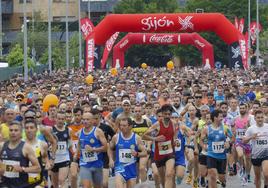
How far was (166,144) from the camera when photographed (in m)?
16.0

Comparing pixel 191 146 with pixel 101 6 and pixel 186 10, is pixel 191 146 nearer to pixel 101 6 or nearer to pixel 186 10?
pixel 186 10

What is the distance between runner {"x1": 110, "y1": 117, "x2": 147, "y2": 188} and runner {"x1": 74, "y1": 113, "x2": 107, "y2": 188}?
0.27 metres

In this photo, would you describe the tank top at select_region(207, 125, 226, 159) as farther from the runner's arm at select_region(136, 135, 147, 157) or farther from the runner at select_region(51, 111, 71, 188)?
the runner at select_region(51, 111, 71, 188)

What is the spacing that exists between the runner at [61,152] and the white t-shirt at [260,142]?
313 cm

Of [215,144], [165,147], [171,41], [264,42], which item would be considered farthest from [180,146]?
[264,42]

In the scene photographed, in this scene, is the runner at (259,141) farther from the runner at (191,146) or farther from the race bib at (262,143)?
the runner at (191,146)

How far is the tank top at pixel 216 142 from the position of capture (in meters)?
16.5

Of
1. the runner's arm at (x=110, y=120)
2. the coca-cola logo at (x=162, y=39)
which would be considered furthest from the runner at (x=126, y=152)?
the coca-cola logo at (x=162, y=39)

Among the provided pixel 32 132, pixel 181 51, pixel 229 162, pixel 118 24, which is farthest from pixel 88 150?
pixel 181 51

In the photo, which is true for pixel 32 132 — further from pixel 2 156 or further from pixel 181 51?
pixel 181 51

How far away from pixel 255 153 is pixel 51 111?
375 cm

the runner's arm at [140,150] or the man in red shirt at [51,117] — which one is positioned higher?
the man in red shirt at [51,117]

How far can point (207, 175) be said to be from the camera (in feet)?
58.3

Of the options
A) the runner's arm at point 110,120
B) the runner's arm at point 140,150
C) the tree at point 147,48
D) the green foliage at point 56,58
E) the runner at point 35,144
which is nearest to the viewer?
the runner at point 35,144
